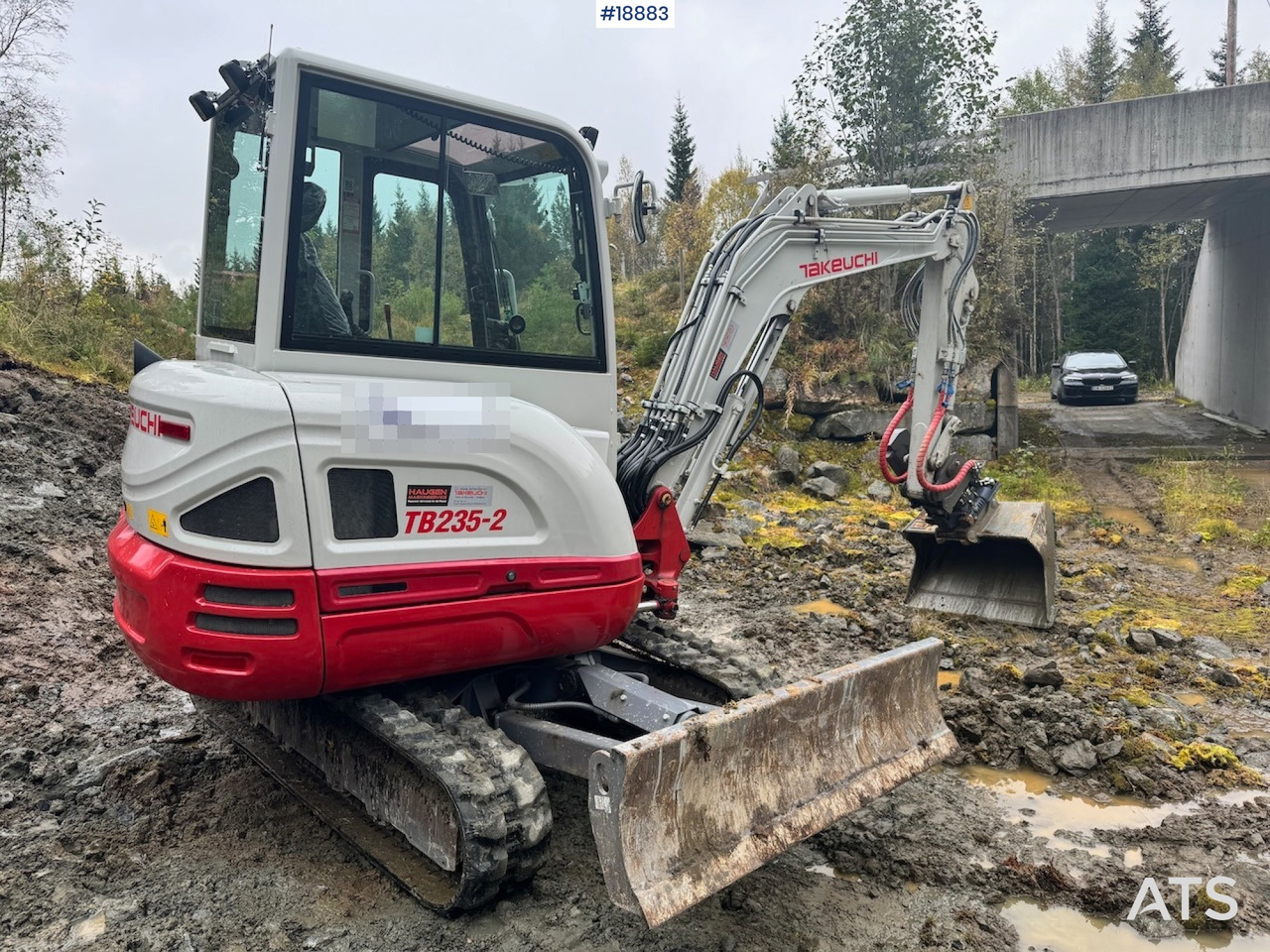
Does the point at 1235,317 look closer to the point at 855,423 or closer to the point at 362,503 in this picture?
the point at 855,423

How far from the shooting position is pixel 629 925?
2984 millimetres

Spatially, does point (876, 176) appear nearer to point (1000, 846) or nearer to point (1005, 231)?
point (1005, 231)

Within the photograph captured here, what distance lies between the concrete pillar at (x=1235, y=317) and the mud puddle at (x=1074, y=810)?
1428 cm

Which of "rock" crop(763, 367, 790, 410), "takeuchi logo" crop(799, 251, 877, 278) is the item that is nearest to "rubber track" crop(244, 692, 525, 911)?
"takeuchi logo" crop(799, 251, 877, 278)

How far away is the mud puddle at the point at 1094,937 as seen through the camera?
2.90 metres

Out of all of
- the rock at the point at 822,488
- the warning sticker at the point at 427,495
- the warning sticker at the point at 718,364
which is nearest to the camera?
the warning sticker at the point at 427,495

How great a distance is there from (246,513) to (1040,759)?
342 centimetres

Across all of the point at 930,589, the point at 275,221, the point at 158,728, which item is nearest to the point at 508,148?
the point at 275,221

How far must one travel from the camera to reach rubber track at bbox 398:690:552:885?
2934 millimetres

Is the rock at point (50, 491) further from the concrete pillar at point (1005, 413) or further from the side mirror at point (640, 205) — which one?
the concrete pillar at point (1005, 413)

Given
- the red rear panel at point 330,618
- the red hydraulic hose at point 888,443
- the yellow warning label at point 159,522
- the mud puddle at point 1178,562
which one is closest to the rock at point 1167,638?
the red hydraulic hose at point 888,443

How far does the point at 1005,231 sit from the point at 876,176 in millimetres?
2147

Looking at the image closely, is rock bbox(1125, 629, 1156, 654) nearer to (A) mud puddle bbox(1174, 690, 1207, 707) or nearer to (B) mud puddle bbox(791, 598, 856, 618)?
(A) mud puddle bbox(1174, 690, 1207, 707)

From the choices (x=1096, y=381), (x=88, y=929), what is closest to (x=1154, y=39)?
(x=1096, y=381)
